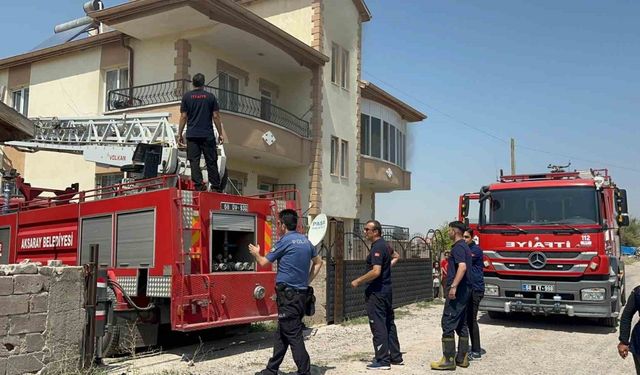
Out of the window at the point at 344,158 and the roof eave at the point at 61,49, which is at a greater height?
the roof eave at the point at 61,49

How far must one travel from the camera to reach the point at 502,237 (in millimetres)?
11492

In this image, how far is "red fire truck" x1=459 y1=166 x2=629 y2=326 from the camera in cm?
1068

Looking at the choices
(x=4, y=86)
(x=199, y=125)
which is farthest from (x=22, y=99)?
(x=199, y=125)

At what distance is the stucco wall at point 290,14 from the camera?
20016 millimetres

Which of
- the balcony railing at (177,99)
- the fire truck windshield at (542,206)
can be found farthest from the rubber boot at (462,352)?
the balcony railing at (177,99)

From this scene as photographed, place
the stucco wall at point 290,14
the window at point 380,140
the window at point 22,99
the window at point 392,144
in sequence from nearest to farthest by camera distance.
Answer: the stucco wall at point 290,14, the window at point 22,99, the window at point 380,140, the window at point 392,144

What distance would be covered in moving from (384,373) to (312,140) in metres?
13.1

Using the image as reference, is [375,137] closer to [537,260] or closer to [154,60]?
[154,60]

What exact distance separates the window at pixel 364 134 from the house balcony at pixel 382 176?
0.43m

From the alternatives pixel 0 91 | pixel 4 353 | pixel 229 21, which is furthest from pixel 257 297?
pixel 0 91

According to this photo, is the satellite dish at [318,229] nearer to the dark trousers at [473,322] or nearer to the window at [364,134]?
the dark trousers at [473,322]

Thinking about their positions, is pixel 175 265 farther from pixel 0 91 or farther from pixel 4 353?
pixel 0 91

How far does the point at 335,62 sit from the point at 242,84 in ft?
13.9

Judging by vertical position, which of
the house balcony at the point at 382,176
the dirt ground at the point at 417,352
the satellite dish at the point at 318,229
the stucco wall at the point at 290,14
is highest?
the stucco wall at the point at 290,14
